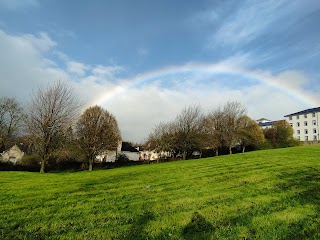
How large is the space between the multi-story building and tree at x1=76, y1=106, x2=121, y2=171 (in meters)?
94.4

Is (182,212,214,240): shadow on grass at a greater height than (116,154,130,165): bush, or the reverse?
(182,212,214,240): shadow on grass

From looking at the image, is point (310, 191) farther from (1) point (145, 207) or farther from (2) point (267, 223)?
(1) point (145, 207)

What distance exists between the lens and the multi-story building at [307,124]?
4338 inches

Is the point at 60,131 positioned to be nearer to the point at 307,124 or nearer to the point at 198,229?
the point at 198,229

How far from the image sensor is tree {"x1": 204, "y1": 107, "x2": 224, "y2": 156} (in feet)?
193

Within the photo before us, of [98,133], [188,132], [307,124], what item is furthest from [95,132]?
[307,124]

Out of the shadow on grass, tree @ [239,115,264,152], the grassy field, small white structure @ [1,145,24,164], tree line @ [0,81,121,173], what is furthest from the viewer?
small white structure @ [1,145,24,164]

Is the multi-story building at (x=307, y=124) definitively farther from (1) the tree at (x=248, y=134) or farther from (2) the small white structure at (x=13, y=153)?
(2) the small white structure at (x=13, y=153)

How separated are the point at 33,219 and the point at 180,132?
5272 cm

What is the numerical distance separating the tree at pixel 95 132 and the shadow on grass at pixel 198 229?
35.8m

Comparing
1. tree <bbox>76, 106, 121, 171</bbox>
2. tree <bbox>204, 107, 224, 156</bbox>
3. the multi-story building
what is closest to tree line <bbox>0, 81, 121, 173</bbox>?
tree <bbox>76, 106, 121, 171</bbox>

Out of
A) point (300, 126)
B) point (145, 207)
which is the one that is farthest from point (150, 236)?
point (300, 126)

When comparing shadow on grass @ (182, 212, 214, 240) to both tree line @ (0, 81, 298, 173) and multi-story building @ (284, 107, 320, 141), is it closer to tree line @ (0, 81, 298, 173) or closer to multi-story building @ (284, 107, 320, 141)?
tree line @ (0, 81, 298, 173)

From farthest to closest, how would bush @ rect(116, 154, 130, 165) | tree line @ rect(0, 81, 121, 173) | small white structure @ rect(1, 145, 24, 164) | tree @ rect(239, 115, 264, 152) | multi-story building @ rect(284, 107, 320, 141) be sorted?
multi-story building @ rect(284, 107, 320, 141), small white structure @ rect(1, 145, 24, 164), tree @ rect(239, 115, 264, 152), bush @ rect(116, 154, 130, 165), tree line @ rect(0, 81, 121, 173)
